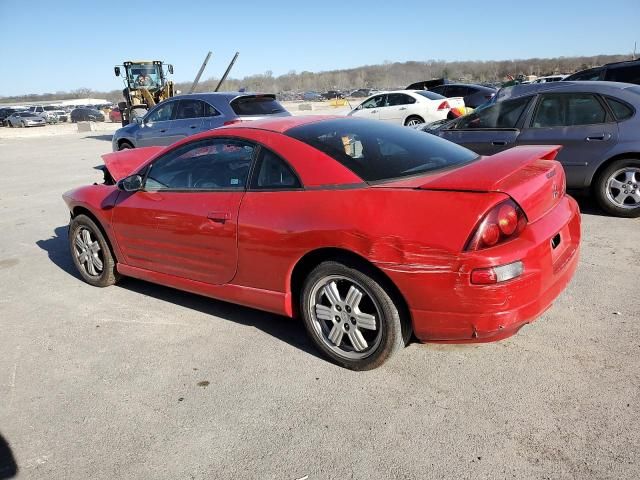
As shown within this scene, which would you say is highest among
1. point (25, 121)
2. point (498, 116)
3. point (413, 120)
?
point (25, 121)

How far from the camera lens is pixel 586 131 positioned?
229 inches

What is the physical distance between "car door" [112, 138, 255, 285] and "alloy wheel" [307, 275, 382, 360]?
692mm

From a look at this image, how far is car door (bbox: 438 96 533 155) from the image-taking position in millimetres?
6320

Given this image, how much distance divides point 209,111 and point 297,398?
8.65 meters

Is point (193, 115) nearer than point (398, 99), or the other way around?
→ point (193, 115)

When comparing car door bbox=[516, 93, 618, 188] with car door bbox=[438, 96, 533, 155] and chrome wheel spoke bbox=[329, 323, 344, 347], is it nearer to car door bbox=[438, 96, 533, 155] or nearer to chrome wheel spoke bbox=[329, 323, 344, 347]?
car door bbox=[438, 96, 533, 155]

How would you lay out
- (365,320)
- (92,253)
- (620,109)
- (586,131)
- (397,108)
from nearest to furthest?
(365,320) < (92,253) < (620,109) < (586,131) < (397,108)

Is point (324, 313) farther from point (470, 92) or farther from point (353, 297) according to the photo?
point (470, 92)

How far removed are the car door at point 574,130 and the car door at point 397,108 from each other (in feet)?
27.6

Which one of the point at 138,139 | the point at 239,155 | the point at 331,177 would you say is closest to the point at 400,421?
the point at 331,177

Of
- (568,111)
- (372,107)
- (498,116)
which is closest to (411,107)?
(372,107)

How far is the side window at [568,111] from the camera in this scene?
5.85 metres

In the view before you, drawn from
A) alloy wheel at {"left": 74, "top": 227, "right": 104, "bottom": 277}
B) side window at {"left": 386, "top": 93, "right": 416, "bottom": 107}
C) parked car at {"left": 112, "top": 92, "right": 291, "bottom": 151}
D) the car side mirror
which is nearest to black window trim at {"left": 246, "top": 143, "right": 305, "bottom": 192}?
the car side mirror

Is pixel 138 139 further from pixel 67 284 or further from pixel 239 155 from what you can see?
pixel 239 155
